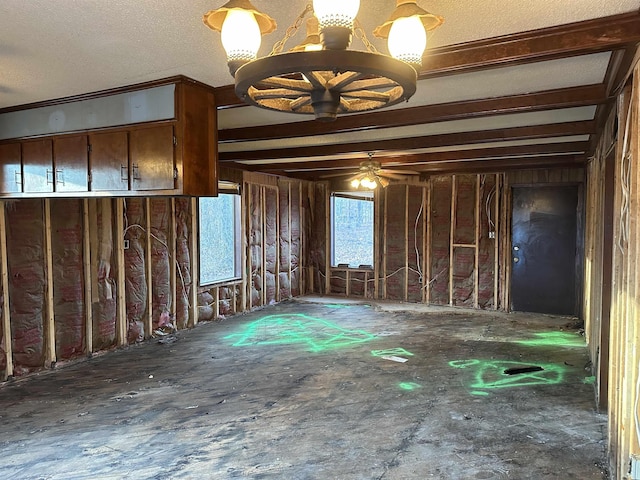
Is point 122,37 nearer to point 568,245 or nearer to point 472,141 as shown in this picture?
point 472,141

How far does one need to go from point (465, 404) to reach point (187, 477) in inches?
87.8

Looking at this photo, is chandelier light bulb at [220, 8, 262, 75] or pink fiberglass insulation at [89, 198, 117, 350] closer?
chandelier light bulb at [220, 8, 262, 75]

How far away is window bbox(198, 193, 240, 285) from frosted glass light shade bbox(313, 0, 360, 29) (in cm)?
568

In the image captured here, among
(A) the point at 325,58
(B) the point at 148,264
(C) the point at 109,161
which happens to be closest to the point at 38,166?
(C) the point at 109,161

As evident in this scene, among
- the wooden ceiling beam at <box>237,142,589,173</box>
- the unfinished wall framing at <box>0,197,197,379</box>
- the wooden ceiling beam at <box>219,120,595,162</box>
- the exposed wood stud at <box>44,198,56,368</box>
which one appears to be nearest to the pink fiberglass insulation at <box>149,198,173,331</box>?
the unfinished wall framing at <box>0,197,197,379</box>

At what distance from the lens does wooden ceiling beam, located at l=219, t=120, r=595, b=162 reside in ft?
13.7

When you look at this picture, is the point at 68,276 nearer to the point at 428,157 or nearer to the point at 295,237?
the point at 295,237

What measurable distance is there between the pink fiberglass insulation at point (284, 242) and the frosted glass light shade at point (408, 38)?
687cm

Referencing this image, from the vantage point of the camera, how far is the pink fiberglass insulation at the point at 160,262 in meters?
5.74

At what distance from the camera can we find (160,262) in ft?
19.1

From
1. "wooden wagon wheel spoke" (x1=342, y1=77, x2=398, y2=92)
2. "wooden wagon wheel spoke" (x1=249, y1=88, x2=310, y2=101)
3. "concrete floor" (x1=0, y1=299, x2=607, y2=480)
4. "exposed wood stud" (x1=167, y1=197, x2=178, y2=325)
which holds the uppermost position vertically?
"wooden wagon wheel spoke" (x1=342, y1=77, x2=398, y2=92)

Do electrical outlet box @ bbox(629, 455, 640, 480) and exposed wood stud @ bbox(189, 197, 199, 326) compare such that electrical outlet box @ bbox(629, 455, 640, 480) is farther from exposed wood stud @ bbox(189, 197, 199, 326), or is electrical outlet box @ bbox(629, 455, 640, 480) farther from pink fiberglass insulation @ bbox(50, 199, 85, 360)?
exposed wood stud @ bbox(189, 197, 199, 326)

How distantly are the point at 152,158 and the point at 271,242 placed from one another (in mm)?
5124

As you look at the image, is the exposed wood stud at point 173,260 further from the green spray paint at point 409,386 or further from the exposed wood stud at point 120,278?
the green spray paint at point 409,386
